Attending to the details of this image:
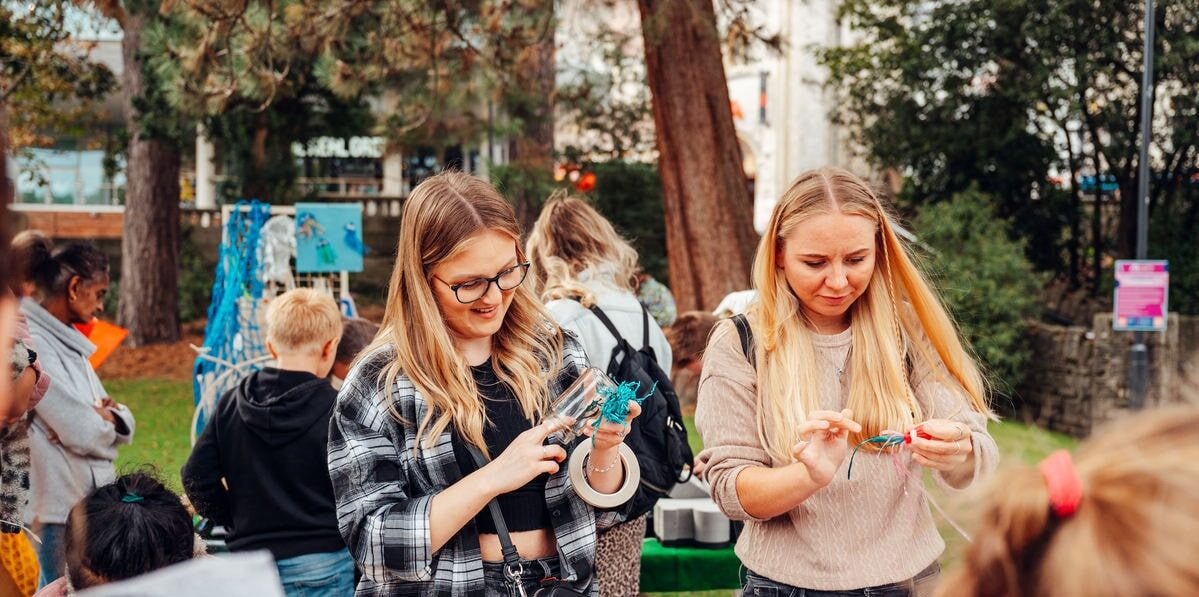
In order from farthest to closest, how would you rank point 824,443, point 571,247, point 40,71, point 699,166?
1. point 40,71
2. point 699,166
3. point 571,247
4. point 824,443

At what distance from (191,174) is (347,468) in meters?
28.7

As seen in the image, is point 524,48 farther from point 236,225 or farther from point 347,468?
point 347,468

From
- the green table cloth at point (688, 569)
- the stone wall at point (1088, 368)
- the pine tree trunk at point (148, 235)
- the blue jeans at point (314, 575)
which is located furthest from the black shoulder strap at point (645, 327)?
the pine tree trunk at point (148, 235)

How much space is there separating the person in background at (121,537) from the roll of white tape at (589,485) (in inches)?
37.4

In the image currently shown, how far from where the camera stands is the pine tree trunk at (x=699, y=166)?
10.7 m

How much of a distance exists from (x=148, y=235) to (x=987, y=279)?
12.9 m

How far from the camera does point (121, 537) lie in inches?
93.8

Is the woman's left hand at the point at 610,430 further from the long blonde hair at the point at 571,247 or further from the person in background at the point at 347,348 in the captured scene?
the person in background at the point at 347,348

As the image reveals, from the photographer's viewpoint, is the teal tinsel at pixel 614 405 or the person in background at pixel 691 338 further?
the person in background at pixel 691 338

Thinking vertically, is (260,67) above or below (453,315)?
above

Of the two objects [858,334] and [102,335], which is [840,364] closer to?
[858,334]

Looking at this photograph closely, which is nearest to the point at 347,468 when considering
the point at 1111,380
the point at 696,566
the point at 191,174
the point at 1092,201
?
the point at 696,566

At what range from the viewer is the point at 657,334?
4199 millimetres

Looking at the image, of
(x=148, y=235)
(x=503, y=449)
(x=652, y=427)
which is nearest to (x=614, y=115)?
(x=148, y=235)
